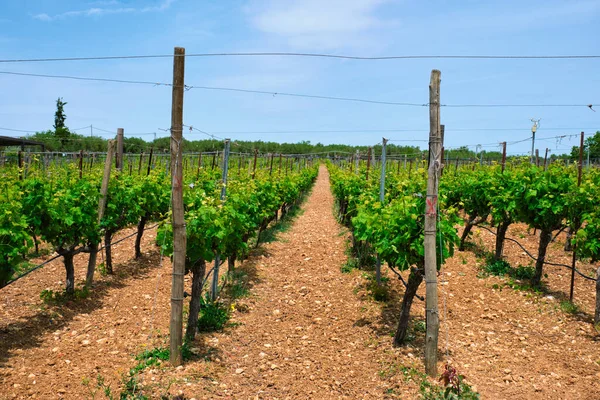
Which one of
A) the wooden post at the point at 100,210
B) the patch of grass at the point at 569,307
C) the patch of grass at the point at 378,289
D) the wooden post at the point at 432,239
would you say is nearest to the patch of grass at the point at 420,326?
the patch of grass at the point at 378,289

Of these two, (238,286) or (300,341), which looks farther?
(238,286)

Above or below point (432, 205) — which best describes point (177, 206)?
below

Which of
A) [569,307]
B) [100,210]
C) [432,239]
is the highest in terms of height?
[432,239]

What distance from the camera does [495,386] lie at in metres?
4.79

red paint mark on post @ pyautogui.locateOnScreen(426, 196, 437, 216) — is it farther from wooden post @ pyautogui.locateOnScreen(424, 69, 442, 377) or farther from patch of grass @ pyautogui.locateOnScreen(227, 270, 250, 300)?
patch of grass @ pyautogui.locateOnScreen(227, 270, 250, 300)

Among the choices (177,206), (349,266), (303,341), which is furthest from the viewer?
(349,266)

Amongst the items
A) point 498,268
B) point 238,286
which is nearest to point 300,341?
point 238,286

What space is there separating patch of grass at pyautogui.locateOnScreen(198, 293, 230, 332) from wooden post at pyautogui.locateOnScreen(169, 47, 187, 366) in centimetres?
119

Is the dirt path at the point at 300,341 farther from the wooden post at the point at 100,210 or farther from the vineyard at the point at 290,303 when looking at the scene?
the wooden post at the point at 100,210

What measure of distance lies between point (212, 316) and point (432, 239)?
322 centimetres

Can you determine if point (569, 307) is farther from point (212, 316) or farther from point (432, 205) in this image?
point (212, 316)

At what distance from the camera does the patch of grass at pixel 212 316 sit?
6180 mm

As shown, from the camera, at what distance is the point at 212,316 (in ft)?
20.7

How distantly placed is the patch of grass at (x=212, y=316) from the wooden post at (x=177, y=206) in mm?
1187
